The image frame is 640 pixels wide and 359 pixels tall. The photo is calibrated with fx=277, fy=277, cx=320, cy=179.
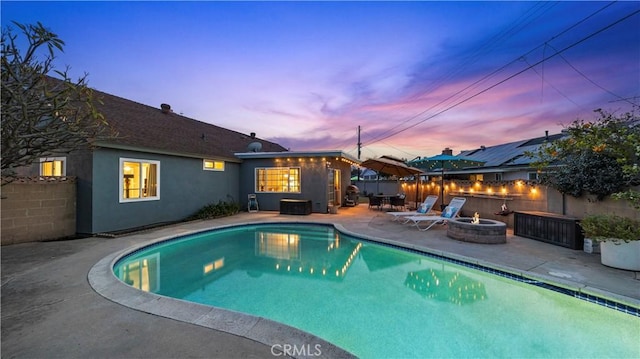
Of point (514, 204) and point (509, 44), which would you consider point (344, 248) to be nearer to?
point (514, 204)

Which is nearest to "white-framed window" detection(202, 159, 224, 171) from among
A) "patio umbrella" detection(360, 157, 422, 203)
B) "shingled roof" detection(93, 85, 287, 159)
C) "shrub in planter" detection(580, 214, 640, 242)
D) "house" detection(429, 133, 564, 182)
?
"shingled roof" detection(93, 85, 287, 159)

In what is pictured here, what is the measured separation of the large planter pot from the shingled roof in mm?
11130

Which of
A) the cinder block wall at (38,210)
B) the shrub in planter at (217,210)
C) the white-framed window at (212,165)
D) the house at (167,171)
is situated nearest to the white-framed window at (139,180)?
→ the house at (167,171)

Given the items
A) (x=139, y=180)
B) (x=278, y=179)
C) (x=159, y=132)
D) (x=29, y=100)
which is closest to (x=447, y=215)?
(x=278, y=179)

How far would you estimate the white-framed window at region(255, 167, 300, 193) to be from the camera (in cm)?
1377

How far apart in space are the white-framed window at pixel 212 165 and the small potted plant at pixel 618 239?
40.5 feet

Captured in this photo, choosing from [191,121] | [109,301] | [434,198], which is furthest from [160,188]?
[434,198]

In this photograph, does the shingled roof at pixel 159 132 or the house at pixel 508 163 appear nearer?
the shingled roof at pixel 159 132

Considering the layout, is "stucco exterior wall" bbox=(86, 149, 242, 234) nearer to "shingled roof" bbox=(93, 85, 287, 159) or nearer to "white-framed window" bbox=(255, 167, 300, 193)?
"shingled roof" bbox=(93, 85, 287, 159)

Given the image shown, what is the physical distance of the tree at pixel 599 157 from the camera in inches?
222

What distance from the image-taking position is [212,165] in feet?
41.3

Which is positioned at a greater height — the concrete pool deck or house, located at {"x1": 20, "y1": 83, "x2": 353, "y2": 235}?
house, located at {"x1": 20, "y1": 83, "x2": 353, "y2": 235}

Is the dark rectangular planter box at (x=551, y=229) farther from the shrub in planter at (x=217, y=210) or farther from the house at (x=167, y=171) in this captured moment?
the shrub in planter at (x=217, y=210)

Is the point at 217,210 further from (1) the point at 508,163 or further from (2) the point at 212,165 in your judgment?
(1) the point at 508,163
